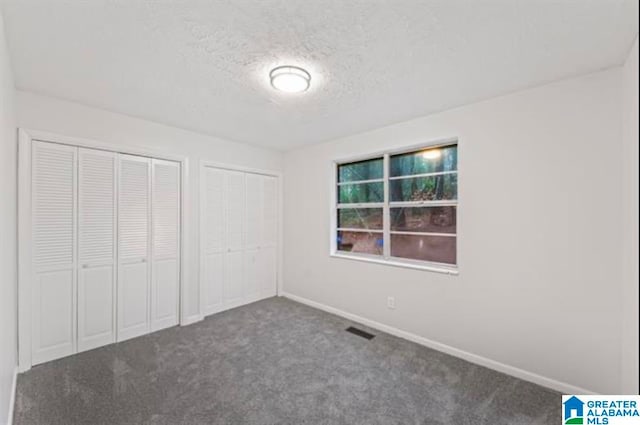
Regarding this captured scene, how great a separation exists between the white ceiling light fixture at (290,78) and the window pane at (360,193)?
68.7 inches

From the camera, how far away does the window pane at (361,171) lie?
136 inches

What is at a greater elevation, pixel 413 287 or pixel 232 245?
pixel 232 245

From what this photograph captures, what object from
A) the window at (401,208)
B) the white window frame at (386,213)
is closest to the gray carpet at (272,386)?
the white window frame at (386,213)

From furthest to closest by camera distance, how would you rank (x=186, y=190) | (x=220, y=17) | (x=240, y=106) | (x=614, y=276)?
1. (x=186, y=190)
2. (x=240, y=106)
3. (x=614, y=276)
4. (x=220, y=17)

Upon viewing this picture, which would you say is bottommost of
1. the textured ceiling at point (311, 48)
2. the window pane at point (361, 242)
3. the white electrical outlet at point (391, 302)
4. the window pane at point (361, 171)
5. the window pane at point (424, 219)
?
the white electrical outlet at point (391, 302)

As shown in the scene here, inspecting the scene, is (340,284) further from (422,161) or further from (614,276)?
(614,276)

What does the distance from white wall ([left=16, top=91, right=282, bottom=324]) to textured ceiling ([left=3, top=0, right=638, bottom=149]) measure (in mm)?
155

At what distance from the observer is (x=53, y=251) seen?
247cm

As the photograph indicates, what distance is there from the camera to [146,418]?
1.77 meters

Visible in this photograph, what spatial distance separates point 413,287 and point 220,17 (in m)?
2.83

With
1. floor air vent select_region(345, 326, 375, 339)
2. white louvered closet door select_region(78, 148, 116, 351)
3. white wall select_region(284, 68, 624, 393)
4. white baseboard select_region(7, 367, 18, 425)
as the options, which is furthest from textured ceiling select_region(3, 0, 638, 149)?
floor air vent select_region(345, 326, 375, 339)

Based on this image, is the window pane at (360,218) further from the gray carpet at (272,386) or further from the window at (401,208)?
the gray carpet at (272,386)

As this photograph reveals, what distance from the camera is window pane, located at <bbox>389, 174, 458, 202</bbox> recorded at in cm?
280

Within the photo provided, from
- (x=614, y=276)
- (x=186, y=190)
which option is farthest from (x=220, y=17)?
(x=614, y=276)
